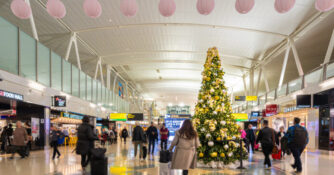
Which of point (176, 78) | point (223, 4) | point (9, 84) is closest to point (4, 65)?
point (9, 84)

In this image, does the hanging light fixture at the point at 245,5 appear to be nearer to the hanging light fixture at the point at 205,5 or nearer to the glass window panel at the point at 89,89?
the hanging light fixture at the point at 205,5

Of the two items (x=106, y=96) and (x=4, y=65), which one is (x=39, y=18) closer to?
(x=4, y=65)

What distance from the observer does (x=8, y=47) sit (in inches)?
464

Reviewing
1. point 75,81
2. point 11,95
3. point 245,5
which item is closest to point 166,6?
point 245,5

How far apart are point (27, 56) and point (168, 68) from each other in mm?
19860

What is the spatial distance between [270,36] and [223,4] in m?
6.68

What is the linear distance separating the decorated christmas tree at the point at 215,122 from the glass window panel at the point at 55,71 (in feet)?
34.7

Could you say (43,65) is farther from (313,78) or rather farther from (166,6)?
(313,78)

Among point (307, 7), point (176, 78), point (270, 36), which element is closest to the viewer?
point (307, 7)

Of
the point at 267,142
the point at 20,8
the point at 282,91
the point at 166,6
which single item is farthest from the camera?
the point at 282,91

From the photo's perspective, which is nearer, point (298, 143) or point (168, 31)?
point (298, 143)

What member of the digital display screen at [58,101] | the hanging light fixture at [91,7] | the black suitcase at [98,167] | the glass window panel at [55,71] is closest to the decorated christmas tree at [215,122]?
the black suitcase at [98,167]

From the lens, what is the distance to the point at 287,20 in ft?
56.6

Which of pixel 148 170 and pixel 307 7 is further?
pixel 307 7
